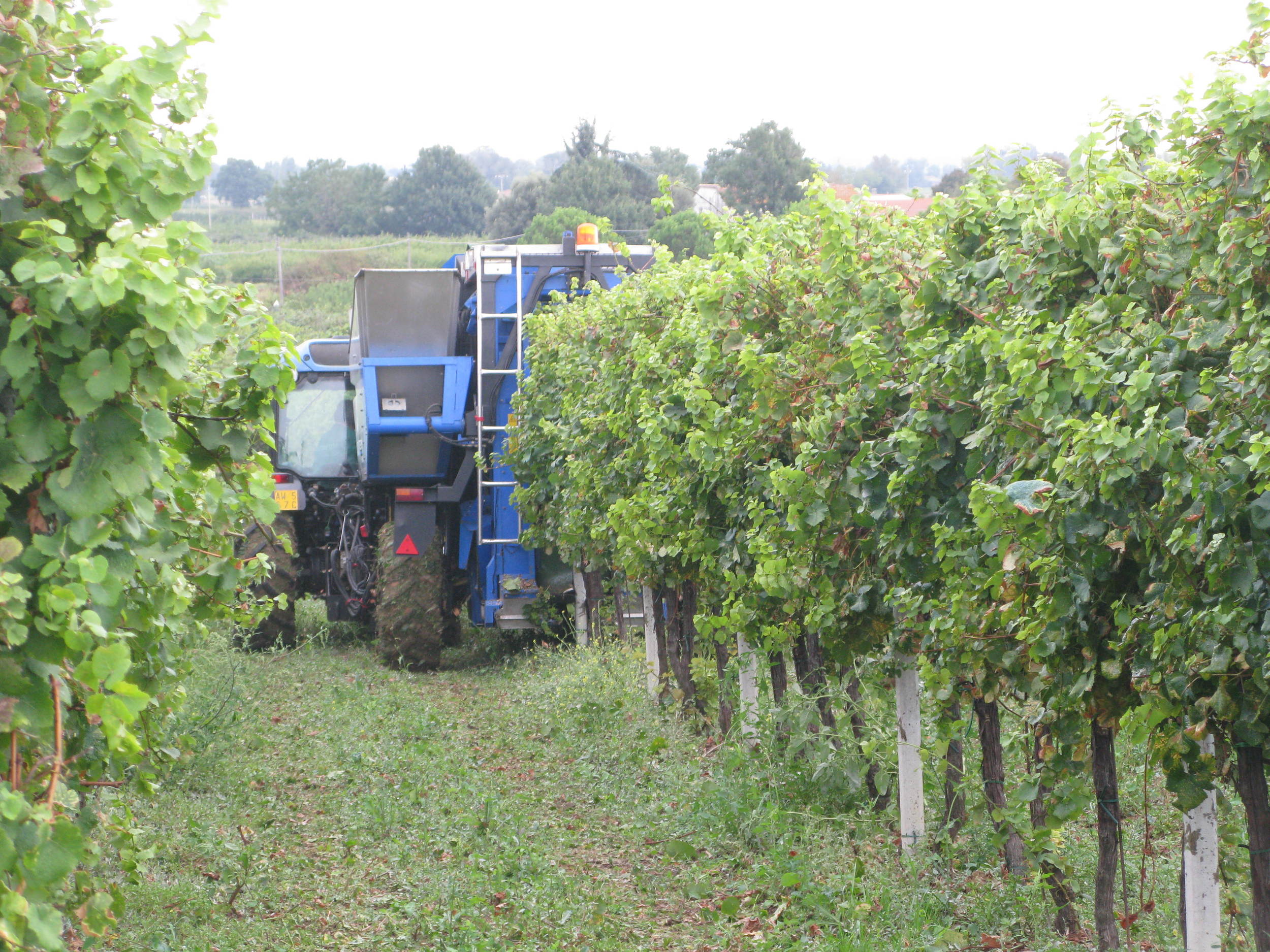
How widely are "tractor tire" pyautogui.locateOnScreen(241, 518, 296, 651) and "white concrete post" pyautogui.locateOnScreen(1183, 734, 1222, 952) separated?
29.8ft

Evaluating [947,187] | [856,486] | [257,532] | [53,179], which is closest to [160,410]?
[53,179]

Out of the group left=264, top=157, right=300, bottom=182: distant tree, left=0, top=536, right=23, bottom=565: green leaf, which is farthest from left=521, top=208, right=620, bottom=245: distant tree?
left=264, top=157, right=300, bottom=182: distant tree

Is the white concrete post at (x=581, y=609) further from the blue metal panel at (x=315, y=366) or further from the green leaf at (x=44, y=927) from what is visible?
the green leaf at (x=44, y=927)

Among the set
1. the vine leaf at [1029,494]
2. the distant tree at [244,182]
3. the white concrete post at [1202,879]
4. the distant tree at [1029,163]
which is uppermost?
the distant tree at [244,182]

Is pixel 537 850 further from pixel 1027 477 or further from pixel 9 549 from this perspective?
pixel 9 549

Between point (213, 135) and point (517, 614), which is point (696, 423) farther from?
point (517, 614)

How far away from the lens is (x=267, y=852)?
19.9 ft

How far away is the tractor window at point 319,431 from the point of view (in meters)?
12.7

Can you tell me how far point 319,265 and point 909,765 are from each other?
54.3 meters

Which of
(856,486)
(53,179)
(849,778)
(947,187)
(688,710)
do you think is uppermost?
(947,187)

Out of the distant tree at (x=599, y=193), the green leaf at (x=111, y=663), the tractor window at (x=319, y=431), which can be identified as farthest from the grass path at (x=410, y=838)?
the distant tree at (x=599, y=193)

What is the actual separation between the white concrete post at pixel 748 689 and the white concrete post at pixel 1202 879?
3.19 metres

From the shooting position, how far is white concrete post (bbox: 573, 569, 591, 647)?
36.2 ft

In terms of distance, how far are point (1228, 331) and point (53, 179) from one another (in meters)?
2.74
